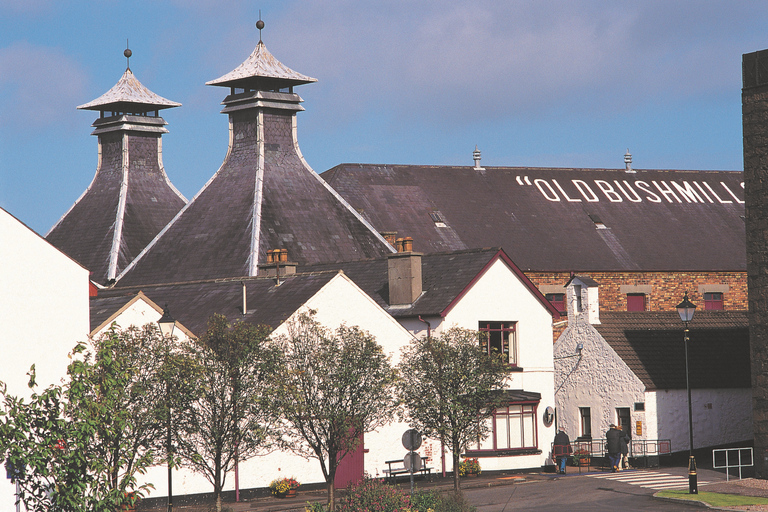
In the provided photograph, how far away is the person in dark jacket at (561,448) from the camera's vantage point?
33.2 meters

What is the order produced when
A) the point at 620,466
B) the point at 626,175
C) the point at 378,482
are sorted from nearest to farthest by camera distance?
the point at 378,482 < the point at 620,466 < the point at 626,175

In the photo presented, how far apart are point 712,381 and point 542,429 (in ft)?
19.1

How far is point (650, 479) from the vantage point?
30.4 meters

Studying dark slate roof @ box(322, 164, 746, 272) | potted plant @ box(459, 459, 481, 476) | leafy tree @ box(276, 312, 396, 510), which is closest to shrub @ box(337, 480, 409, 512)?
leafy tree @ box(276, 312, 396, 510)

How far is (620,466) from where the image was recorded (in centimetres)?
3366

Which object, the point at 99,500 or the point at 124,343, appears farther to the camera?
the point at 124,343

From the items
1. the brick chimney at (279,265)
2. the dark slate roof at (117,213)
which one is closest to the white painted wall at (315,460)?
the brick chimney at (279,265)

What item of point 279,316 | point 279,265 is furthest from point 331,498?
point 279,265

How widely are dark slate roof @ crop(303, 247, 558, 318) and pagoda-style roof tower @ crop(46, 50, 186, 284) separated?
1392cm

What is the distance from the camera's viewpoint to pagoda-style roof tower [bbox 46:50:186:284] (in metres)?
48.2

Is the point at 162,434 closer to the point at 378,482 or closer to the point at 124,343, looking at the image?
the point at 124,343

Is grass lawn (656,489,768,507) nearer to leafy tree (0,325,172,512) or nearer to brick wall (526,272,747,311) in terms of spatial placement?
leafy tree (0,325,172,512)

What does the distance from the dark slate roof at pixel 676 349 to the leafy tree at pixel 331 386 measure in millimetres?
13659

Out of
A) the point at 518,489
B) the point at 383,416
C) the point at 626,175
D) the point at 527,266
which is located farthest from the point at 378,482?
the point at 626,175
